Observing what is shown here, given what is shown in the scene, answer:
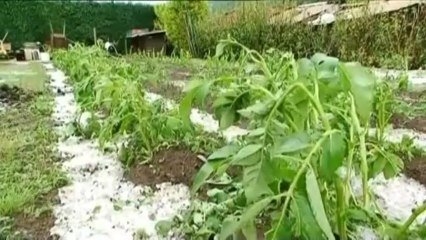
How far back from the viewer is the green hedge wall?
1479 cm

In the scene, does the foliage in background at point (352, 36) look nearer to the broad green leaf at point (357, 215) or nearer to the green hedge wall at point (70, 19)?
the broad green leaf at point (357, 215)

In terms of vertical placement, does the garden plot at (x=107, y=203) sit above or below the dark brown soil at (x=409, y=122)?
above

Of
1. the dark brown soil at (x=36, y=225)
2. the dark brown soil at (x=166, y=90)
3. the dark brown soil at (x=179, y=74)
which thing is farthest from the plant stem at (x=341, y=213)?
the dark brown soil at (x=179, y=74)

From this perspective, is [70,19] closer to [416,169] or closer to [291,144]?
[416,169]

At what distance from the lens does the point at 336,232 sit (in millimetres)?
1444

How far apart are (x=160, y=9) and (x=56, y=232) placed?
11450mm

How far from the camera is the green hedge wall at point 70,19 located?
14789 mm

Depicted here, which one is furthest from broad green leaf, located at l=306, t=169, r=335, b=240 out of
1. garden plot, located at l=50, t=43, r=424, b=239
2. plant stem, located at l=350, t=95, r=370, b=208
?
plant stem, located at l=350, t=95, r=370, b=208

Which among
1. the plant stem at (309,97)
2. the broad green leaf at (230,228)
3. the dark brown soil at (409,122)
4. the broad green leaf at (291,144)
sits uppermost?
the plant stem at (309,97)

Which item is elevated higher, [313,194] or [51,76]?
[313,194]

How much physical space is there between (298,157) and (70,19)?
49.7ft

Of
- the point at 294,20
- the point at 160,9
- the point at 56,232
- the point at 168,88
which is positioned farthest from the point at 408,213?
the point at 160,9

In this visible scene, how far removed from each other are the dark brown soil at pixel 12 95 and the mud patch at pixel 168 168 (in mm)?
2923

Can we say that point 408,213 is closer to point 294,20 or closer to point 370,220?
point 370,220
